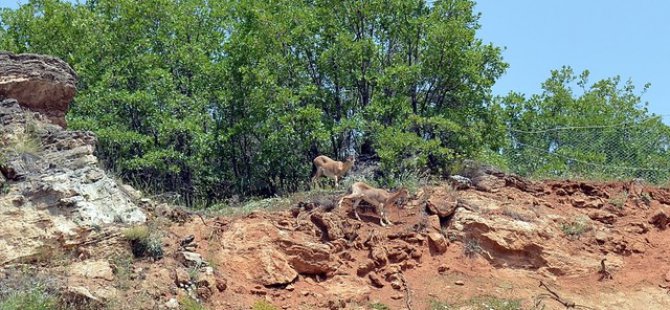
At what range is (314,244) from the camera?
17.7 metres

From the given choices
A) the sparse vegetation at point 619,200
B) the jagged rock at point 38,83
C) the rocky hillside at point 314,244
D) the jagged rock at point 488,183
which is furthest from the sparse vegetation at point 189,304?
the sparse vegetation at point 619,200

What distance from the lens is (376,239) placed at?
→ 18531 millimetres

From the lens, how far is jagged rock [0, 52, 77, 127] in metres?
18.6

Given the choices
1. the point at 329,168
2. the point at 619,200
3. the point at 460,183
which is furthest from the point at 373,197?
the point at 619,200

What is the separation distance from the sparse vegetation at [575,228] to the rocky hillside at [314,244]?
0.12 ft

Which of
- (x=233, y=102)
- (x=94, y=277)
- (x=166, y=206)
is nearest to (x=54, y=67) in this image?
(x=166, y=206)

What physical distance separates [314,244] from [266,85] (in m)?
10.2

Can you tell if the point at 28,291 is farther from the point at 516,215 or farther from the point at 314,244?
the point at 516,215

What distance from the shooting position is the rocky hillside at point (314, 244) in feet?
50.7

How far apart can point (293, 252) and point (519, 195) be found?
615 centimetres

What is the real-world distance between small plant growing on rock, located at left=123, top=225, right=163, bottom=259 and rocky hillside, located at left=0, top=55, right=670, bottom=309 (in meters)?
0.03

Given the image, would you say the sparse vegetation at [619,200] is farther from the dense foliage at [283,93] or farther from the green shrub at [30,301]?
the green shrub at [30,301]

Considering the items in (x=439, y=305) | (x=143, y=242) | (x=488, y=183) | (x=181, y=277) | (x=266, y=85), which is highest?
(x=266, y=85)

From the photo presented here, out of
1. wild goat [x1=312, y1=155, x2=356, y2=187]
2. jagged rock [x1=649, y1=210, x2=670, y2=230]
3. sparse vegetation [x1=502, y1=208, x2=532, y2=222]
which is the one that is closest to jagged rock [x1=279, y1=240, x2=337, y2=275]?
sparse vegetation [x1=502, y1=208, x2=532, y2=222]
